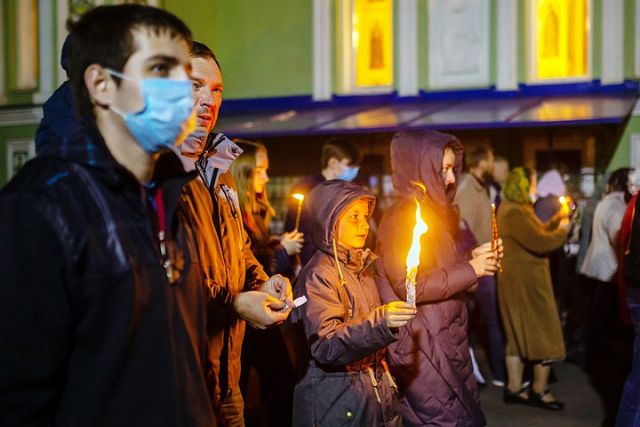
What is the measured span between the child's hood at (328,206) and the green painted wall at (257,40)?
11.0 meters

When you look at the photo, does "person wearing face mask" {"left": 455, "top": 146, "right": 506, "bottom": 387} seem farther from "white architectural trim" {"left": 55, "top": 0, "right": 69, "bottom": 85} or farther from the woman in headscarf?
"white architectural trim" {"left": 55, "top": 0, "right": 69, "bottom": 85}

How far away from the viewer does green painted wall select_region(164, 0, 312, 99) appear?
50.9 feet

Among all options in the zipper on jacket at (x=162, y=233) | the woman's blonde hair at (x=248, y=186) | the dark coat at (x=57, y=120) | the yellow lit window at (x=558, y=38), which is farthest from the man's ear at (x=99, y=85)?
the yellow lit window at (x=558, y=38)

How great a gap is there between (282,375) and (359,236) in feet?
5.08

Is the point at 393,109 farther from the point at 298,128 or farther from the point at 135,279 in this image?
the point at 135,279

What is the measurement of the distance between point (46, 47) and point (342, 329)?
1359cm

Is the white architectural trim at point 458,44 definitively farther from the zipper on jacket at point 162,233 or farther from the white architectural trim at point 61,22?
the zipper on jacket at point 162,233

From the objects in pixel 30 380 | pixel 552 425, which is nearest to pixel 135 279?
pixel 30 380

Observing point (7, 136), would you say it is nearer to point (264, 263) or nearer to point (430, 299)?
point (264, 263)

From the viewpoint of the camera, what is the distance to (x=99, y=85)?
7.75 ft

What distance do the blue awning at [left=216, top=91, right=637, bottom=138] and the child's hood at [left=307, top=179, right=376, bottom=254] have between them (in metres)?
7.40

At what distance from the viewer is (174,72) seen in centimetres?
241

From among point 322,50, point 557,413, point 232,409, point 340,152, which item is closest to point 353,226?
point 232,409

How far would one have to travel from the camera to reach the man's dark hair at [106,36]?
234 centimetres
